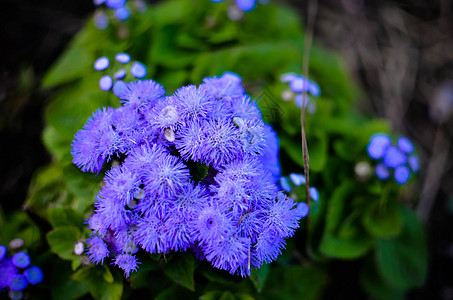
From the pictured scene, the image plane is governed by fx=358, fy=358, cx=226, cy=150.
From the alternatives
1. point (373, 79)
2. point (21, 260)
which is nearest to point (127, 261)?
point (21, 260)

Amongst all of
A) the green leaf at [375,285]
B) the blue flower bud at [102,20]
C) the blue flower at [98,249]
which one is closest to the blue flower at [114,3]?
the blue flower bud at [102,20]

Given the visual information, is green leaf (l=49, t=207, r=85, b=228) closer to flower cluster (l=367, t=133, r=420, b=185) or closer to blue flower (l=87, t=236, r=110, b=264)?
blue flower (l=87, t=236, r=110, b=264)

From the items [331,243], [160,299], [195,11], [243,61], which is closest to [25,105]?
[195,11]

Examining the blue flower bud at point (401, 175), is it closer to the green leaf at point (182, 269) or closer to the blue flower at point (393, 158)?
the blue flower at point (393, 158)

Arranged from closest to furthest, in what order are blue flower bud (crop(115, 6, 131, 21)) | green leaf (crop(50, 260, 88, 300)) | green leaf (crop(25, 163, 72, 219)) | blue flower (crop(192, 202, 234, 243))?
blue flower (crop(192, 202, 234, 243))
green leaf (crop(50, 260, 88, 300))
green leaf (crop(25, 163, 72, 219))
blue flower bud (crop(115, 6, 131, 21))

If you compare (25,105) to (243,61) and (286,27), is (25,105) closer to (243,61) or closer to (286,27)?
(243,61)

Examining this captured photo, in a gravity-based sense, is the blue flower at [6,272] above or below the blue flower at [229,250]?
below

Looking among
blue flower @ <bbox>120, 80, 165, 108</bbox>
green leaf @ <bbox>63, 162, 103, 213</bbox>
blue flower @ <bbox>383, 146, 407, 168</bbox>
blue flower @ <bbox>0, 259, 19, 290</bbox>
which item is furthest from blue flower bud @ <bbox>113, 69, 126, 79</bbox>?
blue flower @ <bbox>383, 146, 407, 168</bbox>
